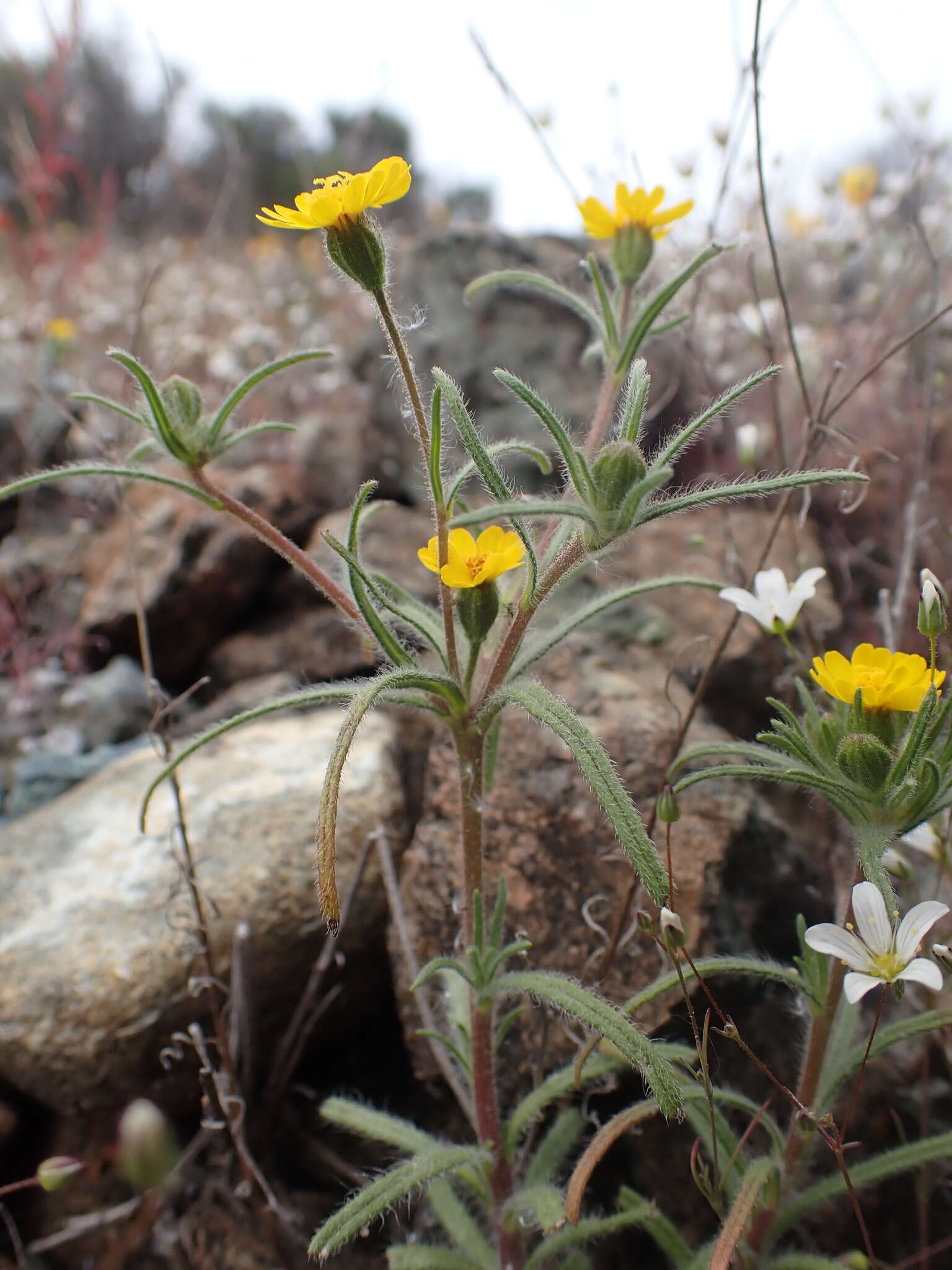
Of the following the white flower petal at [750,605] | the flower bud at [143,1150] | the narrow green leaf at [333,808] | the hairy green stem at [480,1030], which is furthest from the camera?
the white flower petal at [750,605]

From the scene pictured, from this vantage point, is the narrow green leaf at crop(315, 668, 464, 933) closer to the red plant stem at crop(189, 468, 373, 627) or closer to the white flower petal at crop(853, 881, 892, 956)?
the red plant stem at crop(189, 468, 373, 627)

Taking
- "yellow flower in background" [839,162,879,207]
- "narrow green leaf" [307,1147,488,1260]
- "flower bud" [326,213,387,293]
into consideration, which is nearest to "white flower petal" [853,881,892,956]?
"narrow green leaf" [307,1147,488,1260]

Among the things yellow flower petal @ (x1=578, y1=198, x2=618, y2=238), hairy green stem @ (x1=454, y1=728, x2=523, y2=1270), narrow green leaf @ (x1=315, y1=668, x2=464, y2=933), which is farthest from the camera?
yellow flower petal @ (x1=578, y1=198, x2=618, y2=238)

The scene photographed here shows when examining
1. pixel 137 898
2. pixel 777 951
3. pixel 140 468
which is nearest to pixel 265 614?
pixel 137 898

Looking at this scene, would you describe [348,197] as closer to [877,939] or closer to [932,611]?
[932,611]

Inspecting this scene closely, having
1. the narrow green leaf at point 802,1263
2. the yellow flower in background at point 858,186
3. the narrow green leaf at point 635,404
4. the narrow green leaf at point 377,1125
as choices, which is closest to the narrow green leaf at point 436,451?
the narrow green leaf at point 635,404

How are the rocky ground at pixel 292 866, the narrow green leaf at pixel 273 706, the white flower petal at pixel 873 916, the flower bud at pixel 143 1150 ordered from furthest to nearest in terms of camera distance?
1. the rocky ground at pixel 292 866
2. the narrow green leaf at pixel 273 706
3. the white flower petal at pixel 873 916
4. the flower bud at pixel 143 1150

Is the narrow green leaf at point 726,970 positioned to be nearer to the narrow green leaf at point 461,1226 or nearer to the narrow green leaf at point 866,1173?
the narrow green leaf at point 866,1173

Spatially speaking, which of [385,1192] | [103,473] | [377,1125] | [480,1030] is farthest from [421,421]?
[377,1125]
